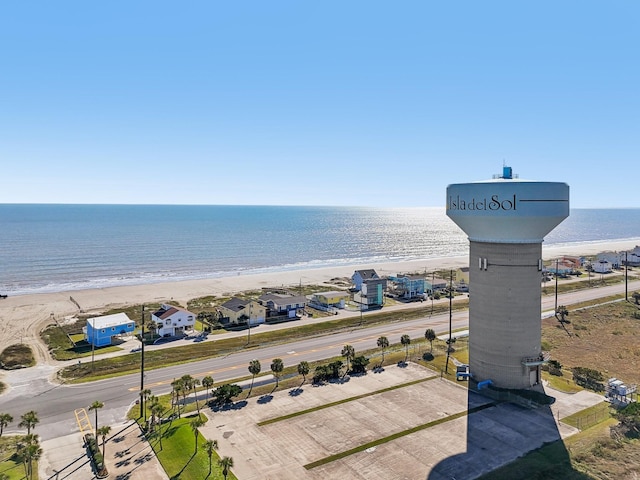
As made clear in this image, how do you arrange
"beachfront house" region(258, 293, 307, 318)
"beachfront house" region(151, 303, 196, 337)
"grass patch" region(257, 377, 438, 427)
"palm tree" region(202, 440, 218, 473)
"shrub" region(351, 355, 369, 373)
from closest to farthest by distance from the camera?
"palm tree" region(202, 440, 218, 473)
"grass patch" region(257, 377, 438, 427)
"shrub" region(351, 355, 369, 373)
"beachfront house" region(151, 303, 196, 337)
"beachfront house" region(258, 293, 307, 318)

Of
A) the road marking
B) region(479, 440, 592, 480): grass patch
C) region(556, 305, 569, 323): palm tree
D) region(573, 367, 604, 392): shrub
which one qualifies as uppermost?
region(556, 305, 569, 323): palm tree

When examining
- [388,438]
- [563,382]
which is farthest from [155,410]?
[563,382]

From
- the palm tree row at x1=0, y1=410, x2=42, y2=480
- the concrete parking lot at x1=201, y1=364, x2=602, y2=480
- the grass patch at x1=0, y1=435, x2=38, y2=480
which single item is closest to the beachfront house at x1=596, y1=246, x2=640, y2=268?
the concrete parking lot at x1=201, y1=364, x2=602, y2=480

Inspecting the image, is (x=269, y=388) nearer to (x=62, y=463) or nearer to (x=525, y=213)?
(x=62, y=463)

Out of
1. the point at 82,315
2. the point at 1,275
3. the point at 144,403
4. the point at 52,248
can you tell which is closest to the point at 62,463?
the point at 144,403

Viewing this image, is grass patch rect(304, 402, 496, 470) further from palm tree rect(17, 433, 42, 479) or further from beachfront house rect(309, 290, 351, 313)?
beachfront house rect(309, 290, 351, 313)

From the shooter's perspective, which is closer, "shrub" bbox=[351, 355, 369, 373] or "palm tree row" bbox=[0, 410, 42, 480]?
"palm tree row" bbox=[0, 410, 42, 480]

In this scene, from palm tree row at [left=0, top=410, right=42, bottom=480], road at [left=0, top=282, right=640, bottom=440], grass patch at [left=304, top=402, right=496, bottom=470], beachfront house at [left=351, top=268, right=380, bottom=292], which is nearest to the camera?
palm tree row at [left=0, top=410, right=42, bottom=480]
